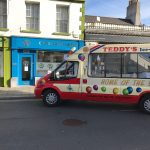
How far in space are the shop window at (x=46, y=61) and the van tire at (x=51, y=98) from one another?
729cm

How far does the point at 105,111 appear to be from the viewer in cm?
991

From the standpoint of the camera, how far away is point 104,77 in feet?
33.3

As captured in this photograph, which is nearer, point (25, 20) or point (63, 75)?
point (63, 75)

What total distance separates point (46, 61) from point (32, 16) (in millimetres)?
2994

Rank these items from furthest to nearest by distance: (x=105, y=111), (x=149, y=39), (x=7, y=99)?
1. (x=149, y=39)
2. (x=7, y=99)
3. (x=105, y=111)

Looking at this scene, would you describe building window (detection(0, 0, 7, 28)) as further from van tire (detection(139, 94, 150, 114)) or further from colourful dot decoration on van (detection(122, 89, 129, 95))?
van tire (detection(139, 94, 150, 114))

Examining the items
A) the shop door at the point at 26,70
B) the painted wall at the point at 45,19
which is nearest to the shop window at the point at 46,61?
the shop door at the point at 26,70

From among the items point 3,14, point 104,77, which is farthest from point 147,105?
point 3,14

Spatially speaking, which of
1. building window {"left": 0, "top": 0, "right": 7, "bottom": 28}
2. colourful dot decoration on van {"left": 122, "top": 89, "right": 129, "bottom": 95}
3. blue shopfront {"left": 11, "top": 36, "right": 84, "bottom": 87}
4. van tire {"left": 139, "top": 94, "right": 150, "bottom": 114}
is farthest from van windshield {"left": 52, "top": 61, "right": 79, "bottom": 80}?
building window {"left": 0, "top": 0, "right": 7, "bottom": 28}

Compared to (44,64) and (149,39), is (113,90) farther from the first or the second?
(149,39)

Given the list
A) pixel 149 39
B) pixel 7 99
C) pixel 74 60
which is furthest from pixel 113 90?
pixel 149 39

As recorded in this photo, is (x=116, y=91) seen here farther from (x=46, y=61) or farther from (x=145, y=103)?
(x=46, y=61)

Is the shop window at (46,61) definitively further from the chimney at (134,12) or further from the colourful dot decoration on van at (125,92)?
the chimney at (134,12)

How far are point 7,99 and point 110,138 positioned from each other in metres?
7.37
